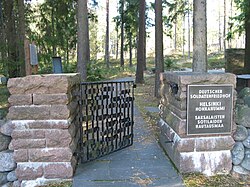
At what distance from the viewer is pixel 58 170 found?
3.60 meters

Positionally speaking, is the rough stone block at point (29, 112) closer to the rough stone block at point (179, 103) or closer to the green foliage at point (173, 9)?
the rough stone block at point (179, 103)

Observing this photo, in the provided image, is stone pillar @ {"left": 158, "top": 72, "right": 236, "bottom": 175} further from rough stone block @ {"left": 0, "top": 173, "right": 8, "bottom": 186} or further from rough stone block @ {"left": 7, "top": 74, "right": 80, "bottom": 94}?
rough stone block @ {"left": 0, "top": 173, "right": 8, "bottom": 186}

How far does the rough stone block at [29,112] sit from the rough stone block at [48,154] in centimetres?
41

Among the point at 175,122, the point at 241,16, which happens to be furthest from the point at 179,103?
the point at 241,16

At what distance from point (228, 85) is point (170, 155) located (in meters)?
1.30

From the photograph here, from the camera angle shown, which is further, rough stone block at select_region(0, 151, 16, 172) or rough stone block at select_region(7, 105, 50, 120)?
rough stone block at select_region(0, 151, 16, 172)

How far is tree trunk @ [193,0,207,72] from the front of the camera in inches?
191

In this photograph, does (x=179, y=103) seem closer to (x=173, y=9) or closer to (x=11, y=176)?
(x=11, y=176)

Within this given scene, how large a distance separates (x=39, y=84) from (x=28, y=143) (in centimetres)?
73

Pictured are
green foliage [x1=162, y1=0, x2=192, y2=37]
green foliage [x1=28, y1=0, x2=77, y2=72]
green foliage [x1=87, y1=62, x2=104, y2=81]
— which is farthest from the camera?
green foliage [x1=162, y1=0, x2=192, y2=37]

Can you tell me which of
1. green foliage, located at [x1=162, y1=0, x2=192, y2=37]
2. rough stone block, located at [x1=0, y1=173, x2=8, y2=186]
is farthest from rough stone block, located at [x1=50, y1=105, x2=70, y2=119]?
green foliage, located at [x1=162, y1=0, x2=192, y2=37]

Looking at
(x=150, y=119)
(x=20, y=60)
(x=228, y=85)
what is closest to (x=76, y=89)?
(x=228, y=85)

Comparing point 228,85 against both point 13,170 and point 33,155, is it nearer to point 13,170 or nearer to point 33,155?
point 33,155

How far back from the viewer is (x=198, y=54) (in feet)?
16.4
